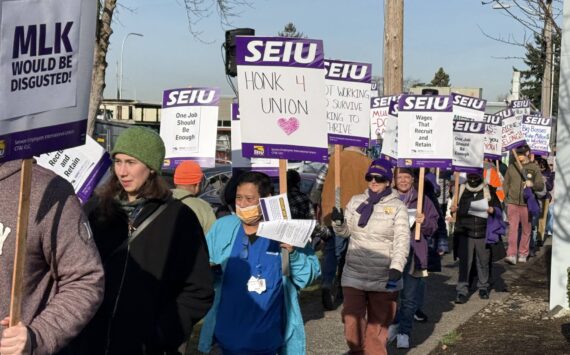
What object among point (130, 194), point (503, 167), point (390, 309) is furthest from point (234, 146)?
point (503, 167)

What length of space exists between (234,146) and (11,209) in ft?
21.5

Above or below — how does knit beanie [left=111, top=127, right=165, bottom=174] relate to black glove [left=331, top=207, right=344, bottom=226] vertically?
above

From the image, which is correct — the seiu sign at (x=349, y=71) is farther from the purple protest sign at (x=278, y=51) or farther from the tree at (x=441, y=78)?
the tree at (x=441, y=78)

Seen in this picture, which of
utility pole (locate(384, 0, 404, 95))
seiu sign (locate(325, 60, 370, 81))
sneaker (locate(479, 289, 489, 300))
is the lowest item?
sneaker (locate(479, 289, 489, 300))

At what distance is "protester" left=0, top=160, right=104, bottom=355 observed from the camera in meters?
2.85

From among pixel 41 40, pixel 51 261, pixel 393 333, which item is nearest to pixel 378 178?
pixel 393 333

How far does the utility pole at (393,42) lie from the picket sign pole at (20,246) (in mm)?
10570

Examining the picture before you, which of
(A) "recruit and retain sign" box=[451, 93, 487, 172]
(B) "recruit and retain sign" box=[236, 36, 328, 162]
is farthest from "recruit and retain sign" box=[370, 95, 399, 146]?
(B) "recruit and retain sign" box=[236, 36, 328, 162]

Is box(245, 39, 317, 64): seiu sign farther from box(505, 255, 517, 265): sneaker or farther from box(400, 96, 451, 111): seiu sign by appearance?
box(505, 255, 517, 265): sneaker

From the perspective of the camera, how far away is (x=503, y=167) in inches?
802

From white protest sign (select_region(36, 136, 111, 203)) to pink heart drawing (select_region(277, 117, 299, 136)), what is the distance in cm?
131

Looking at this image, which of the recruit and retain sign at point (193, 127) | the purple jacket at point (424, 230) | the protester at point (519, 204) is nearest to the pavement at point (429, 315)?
the purple jacket at point (424, 230)

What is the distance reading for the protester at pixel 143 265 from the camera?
12.5ft

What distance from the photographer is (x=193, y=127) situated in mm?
9852
